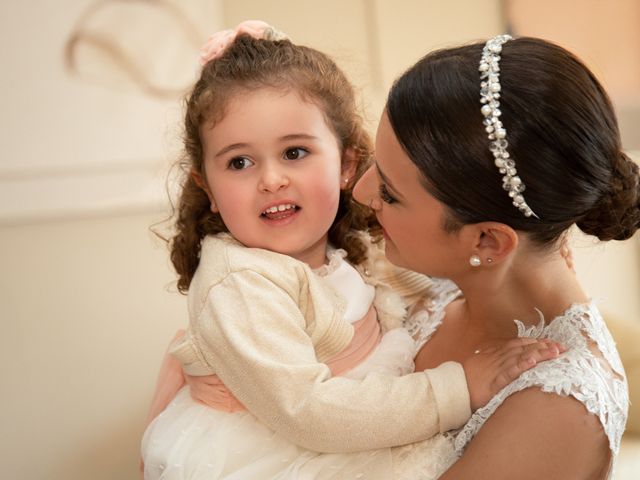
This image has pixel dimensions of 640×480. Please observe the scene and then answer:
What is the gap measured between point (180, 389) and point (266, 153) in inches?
26.5

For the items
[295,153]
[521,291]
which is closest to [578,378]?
[521,291]

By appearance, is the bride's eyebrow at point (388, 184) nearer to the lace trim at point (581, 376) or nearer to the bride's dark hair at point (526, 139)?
the bride's dark hair at point (526, 139)

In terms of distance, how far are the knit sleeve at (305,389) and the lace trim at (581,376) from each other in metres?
0.07

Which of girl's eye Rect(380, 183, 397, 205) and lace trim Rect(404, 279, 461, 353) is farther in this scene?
lace trim Rect(404, 279, 461, 353)

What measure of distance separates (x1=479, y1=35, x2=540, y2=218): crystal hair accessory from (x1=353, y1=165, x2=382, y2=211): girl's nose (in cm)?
30

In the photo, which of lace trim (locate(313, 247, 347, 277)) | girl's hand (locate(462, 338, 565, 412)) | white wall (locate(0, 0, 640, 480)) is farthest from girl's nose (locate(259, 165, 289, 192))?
white wall (locate(0, 0, 640, 480))

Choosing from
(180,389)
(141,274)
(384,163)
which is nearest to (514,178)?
(384,163)

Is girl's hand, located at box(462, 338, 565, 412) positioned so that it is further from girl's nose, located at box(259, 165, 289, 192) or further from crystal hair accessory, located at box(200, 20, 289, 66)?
crystal hair accessory, located at box(200, 20, 289, 66)

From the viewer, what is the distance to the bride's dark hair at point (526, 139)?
132 centimetres

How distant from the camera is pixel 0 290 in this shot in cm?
264

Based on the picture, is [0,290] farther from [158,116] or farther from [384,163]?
[384,163]

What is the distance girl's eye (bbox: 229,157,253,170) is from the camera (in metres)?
1.69

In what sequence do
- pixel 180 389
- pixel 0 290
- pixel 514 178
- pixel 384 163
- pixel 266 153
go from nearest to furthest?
pixel 514 178
pixel 384 163
pixel 266 153
pixel 180 389
pixel 0 290

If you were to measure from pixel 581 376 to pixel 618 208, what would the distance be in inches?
13.0
